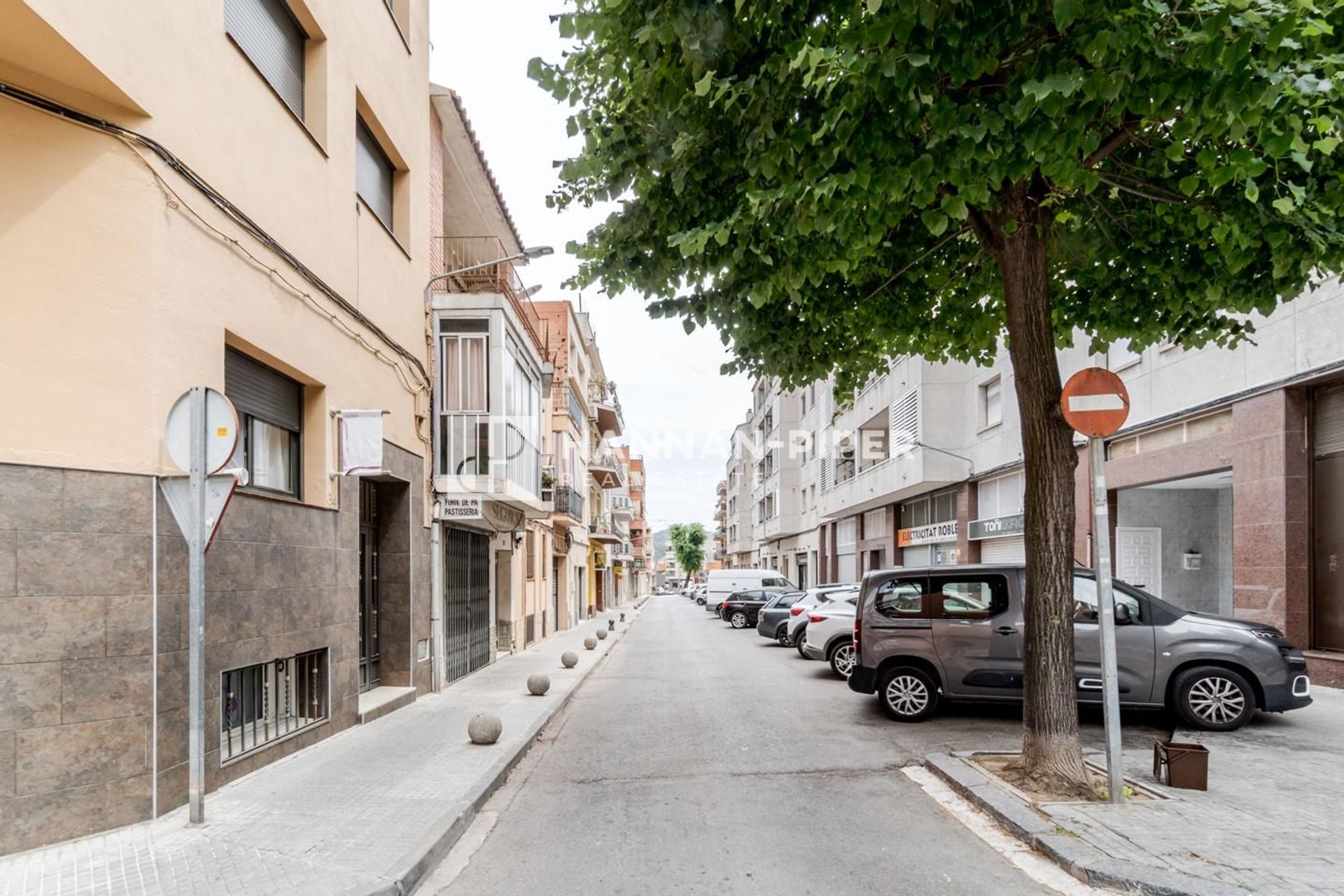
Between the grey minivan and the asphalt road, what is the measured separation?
0.47 meters

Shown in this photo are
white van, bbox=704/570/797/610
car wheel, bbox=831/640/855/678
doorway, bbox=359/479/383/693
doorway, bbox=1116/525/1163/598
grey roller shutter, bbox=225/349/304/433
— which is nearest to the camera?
grey roller shutter, bbox=225/349/304/433

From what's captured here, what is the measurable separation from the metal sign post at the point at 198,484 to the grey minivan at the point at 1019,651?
23.0ft

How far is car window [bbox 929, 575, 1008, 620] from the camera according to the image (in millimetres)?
9211

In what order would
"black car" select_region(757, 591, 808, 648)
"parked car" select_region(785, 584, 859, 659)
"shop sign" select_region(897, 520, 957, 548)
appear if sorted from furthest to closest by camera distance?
"shop sign" select_region(897, 520, 957, 548), "black car" select_region(757, 591, 808, 648), "parked car" select_region(785, 584, 859, 659)

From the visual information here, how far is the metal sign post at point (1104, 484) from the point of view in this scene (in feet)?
18.3

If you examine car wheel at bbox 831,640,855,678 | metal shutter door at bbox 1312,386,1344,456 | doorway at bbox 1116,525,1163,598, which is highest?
metal shutter door at bbox 1312,386,1344,456

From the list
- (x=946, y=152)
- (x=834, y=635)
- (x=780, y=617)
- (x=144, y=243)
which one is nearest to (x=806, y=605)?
(x=834, y=635)

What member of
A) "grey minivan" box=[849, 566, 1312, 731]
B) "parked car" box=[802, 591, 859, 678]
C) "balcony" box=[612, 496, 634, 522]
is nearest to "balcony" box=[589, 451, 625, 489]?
"balcony" box=[612, 496, 634, 522]

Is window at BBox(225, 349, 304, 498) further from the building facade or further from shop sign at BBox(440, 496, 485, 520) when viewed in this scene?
the building facade

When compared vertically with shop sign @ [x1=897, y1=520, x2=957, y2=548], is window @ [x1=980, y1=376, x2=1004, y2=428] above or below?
above

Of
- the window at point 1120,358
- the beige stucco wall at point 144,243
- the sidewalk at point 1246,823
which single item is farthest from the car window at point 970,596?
the window at point 1120,358

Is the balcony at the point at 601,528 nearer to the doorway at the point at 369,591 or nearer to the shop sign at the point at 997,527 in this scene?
the shop sign at the point at 997,527

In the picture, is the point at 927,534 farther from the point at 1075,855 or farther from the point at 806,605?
the point at 1075,855

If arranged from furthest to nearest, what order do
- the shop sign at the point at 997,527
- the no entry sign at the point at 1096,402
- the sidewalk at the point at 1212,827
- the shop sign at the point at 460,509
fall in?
the shop sign at the point at 997,527, the shop sign at the point at 460,509, the no entry sign at the point at 1096,402, the sidewalk at the point at 1212,827
